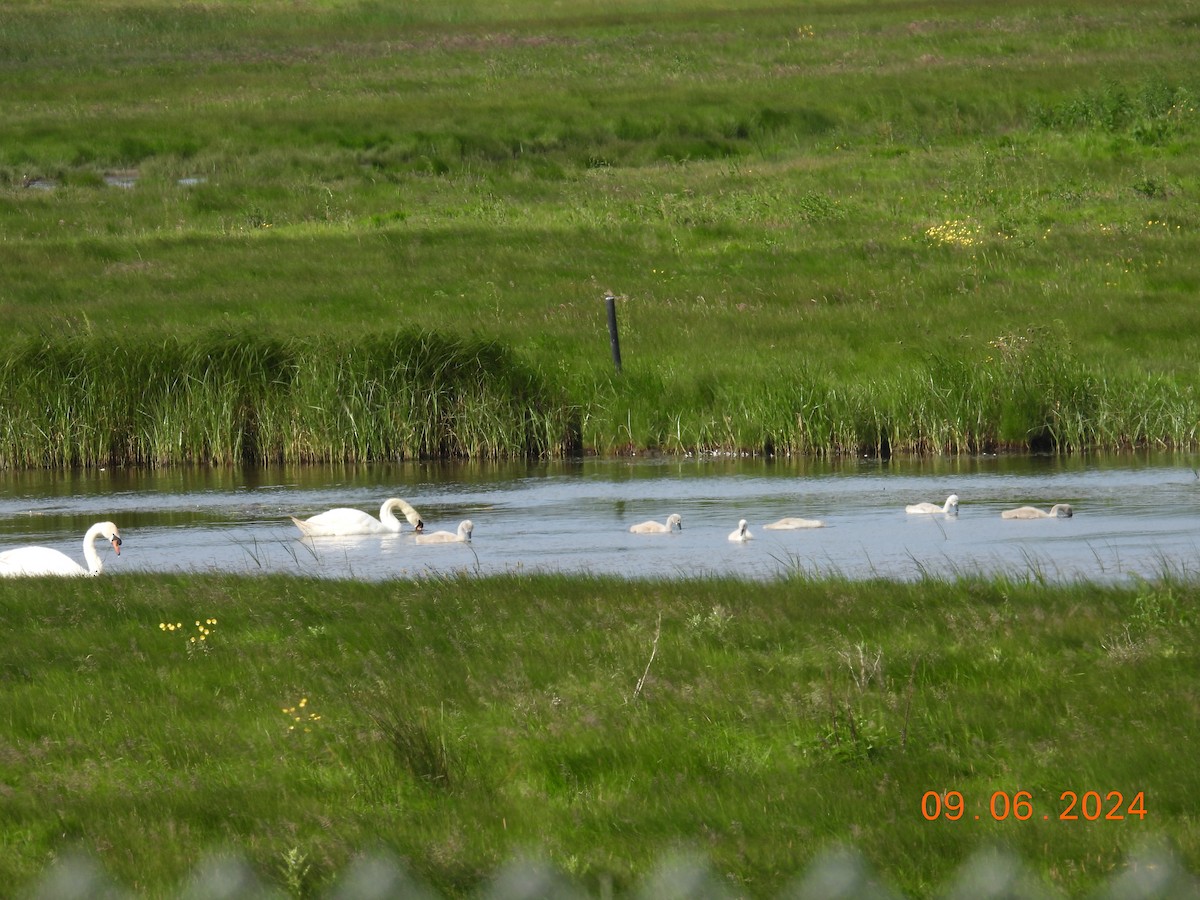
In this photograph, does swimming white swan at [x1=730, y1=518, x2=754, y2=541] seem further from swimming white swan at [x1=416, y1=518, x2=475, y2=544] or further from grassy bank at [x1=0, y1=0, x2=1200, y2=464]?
grassy bank at [x1=0, y1=0, x2=1200, y2=464]

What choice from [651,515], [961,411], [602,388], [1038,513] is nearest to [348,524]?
[651,515]

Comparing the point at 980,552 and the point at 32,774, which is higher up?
the point at 32,774

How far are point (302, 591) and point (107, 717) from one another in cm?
385

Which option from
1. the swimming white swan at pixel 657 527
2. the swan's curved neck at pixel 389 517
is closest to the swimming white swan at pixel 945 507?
the swimming white swan at pixel 657 527

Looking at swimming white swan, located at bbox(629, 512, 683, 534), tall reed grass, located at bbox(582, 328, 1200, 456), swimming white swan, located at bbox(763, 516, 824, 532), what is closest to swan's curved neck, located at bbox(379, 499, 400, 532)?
swimming white swan, located at bbox(629, 512, 683, 534)

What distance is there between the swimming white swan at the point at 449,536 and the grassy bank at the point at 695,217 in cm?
890

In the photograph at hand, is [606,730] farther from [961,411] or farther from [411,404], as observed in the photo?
[411,404]

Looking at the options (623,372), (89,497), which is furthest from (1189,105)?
(89,497)

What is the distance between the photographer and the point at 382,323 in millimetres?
33906

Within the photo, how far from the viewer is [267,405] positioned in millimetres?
28953

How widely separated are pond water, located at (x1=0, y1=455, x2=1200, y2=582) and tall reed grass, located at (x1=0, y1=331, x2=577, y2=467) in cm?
54

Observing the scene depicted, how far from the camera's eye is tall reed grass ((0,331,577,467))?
28797 mm

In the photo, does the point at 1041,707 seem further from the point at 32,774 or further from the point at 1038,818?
the point at 32,774

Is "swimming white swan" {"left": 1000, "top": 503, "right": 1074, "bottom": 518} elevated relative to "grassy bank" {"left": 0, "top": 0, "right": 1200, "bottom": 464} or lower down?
lower down
